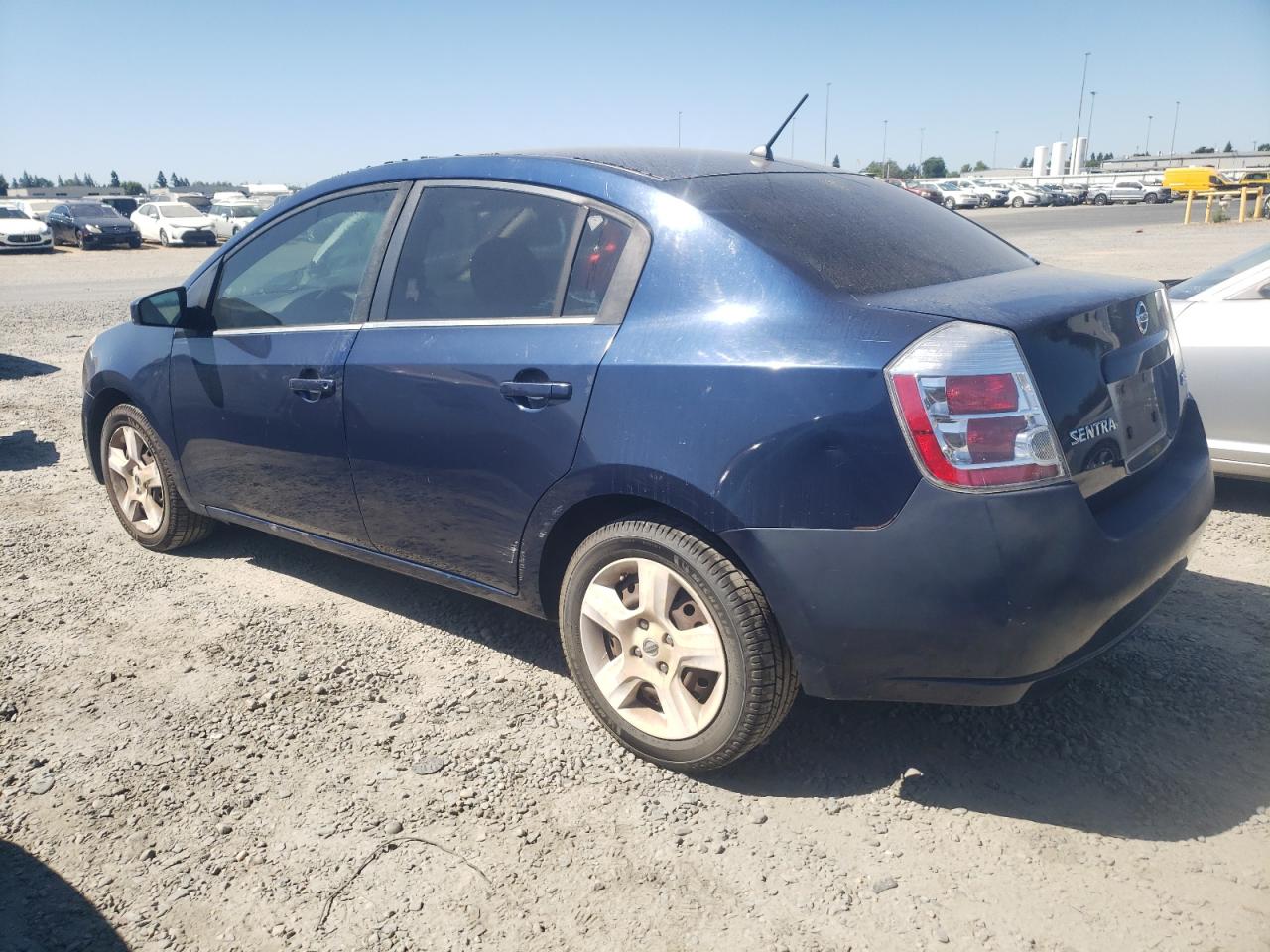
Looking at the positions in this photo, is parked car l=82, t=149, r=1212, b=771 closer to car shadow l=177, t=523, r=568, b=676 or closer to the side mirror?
car shadow l=177, t=523, r=568, b=676

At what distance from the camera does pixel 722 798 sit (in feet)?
9.45

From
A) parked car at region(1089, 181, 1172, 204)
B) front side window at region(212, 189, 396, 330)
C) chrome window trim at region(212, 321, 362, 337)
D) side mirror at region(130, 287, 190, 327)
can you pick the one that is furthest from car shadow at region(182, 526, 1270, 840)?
parked car at region(1089, 181, 1172, 204)

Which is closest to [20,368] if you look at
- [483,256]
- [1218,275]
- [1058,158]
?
[483,256]

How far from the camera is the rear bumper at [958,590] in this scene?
7.86ft

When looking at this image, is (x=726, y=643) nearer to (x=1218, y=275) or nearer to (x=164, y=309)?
(x=164, y=309)

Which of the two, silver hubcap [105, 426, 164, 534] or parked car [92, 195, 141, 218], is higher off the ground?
silver hubcap [105, 426, 164, 534]

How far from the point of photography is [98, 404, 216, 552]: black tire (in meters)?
4.62

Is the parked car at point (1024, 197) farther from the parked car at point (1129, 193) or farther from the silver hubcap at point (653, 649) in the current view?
the silver hubcap at point (653, 649)

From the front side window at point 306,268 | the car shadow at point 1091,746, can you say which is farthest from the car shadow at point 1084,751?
the front side window at point 306,268

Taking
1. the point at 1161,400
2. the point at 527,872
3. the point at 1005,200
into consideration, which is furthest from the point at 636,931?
the point at 1005,200

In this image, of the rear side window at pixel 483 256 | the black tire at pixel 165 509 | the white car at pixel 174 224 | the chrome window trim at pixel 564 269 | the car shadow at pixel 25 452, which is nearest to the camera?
the chrome window trim at pixel 564 269

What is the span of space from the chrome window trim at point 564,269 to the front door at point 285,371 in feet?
0.27

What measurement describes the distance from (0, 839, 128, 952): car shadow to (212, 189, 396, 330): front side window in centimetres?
198

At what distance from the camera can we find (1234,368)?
4914 millimetres
